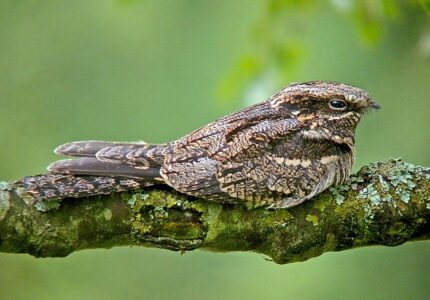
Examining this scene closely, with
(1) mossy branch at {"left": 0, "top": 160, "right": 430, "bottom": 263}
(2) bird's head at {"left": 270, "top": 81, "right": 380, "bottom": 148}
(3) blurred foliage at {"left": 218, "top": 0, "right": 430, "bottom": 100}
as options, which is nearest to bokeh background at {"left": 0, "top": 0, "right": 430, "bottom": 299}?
(3) blurred foliage at {"left": 218, "top": 0, "right": 430, "bottom": 100}

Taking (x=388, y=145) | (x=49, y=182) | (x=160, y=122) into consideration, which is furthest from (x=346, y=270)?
(x=49, y=182)

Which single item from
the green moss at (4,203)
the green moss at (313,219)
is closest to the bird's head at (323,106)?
the green moss at (313,219)

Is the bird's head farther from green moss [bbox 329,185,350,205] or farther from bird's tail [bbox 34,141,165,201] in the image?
bird's tail [bbox 34,141,165,201]

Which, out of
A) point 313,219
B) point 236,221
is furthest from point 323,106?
point 236,221

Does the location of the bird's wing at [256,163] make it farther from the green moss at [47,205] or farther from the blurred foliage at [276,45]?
the green moss at [47,205]

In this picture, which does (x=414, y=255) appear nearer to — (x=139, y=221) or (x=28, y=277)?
(x=28, y=277)
